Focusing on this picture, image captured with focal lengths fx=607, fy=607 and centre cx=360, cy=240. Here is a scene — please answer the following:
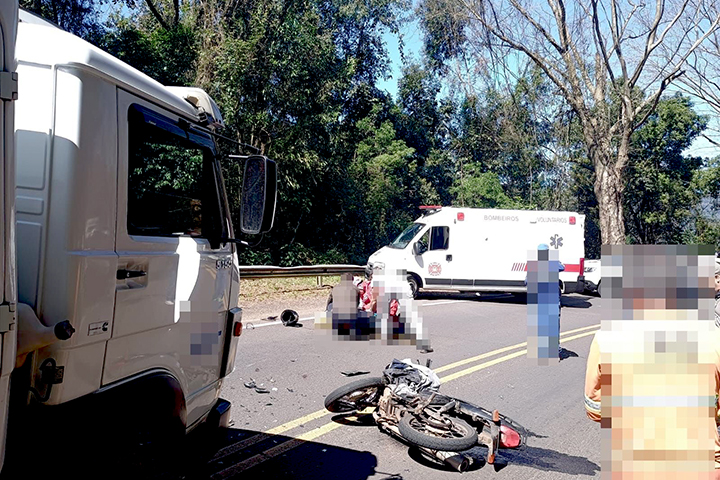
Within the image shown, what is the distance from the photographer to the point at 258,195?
342 centimetres

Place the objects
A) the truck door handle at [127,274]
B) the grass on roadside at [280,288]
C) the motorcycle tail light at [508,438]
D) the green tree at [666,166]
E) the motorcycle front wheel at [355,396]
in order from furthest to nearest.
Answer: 1. the green tree at [666,166]
2. the grass on roadside at [280,288]
3. the motorcycle front wheel at [355,396]
4. the motorcycle tail light at [508,438]
5. the truck door handle at [127,274]

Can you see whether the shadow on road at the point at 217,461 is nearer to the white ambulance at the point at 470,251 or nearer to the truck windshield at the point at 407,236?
the white ambulance at the point at 470,251

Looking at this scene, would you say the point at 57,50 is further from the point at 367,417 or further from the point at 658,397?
the point at 367,417

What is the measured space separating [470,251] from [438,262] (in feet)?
3.03

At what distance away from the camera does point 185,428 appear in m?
2.99

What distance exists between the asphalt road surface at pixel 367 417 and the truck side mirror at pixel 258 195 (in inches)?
49.9

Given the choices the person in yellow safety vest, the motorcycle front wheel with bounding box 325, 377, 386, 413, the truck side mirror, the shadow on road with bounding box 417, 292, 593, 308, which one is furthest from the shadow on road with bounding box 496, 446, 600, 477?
the shadow on road with bounding box 417, 292, 593, 308

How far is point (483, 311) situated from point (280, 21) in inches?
449

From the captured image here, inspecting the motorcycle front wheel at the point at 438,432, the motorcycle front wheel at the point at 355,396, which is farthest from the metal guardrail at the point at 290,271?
the motorcycle front wheel at the point at 438,432

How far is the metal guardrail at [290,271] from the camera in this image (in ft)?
46.0

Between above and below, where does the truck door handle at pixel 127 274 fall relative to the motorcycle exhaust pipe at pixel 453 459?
above

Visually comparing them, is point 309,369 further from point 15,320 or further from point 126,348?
point 15,320

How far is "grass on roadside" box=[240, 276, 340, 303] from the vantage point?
14.0 metres

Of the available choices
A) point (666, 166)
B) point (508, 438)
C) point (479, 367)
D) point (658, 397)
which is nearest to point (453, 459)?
point (508, 438)
